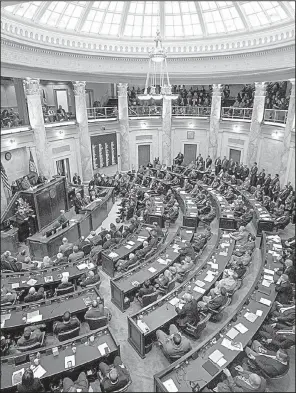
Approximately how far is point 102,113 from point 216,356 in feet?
60.6

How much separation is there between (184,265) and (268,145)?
38.7ft

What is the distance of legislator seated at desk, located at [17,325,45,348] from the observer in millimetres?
6352

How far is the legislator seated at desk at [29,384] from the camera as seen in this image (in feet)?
17.0

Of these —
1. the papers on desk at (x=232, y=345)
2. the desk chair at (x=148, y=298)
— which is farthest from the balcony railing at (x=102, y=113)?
the papers on desk at (x=232, y=345)

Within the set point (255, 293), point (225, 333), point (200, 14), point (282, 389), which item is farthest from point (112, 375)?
point (200, 14)

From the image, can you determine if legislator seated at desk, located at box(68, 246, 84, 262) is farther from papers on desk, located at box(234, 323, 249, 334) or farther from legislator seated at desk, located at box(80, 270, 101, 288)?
papers on desk, located at box(234, 323, 249, 334)

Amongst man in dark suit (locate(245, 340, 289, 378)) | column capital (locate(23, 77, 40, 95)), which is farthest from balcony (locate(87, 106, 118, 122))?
man in dark suit (locate(245, 340, 289, 378))

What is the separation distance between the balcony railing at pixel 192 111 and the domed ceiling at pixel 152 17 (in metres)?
4.84

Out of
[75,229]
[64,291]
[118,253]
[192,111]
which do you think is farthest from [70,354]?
[192,111]

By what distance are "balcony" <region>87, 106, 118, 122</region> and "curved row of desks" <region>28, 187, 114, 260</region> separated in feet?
22.8

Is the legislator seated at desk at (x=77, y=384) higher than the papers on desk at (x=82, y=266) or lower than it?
lower

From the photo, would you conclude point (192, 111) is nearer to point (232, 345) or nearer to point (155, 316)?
point (155, 316)

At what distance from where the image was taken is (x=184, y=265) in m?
9.00

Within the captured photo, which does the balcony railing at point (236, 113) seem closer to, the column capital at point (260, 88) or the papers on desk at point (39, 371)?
the column capital at point (260, 88)
